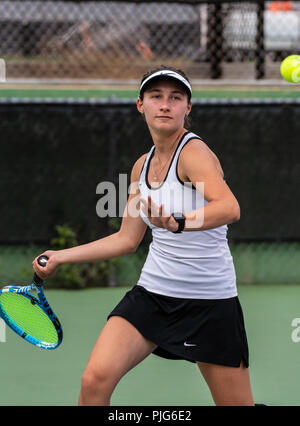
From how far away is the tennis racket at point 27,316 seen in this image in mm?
3615

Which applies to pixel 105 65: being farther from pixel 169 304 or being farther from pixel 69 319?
pixel 169 304

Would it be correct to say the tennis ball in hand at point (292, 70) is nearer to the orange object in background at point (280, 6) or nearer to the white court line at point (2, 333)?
the white court line at point (2, 333)

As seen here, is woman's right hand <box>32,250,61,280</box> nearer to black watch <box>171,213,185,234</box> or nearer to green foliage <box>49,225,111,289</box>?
black watch <box>171,213,185,234</box>

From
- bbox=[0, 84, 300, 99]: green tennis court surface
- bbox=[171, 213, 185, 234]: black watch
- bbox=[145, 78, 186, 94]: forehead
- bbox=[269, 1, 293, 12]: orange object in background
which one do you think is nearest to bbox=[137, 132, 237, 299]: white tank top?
bbox=[145, 78, 186, 94]: forehead

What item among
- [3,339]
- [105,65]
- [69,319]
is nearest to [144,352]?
[3,339]

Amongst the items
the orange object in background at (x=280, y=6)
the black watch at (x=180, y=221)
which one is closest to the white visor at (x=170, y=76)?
the black watch at (x=180, y=221)

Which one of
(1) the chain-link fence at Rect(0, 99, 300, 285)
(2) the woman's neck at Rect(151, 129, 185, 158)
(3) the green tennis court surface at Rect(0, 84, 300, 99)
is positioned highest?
(3) the green tennis court surface at Rect(0, 84, 300, 99)

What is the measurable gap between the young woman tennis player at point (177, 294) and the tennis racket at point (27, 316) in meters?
0.23

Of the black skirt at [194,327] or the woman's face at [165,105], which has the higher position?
the woman's face at [165,105]

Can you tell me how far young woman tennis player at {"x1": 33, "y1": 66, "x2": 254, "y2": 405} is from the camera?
324cm

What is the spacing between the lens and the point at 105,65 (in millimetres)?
7172

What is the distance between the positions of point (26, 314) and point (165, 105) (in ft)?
3.67

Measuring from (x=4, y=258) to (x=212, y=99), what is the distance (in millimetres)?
2084

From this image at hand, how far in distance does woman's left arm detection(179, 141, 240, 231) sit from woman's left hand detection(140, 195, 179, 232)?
0.33 feet
